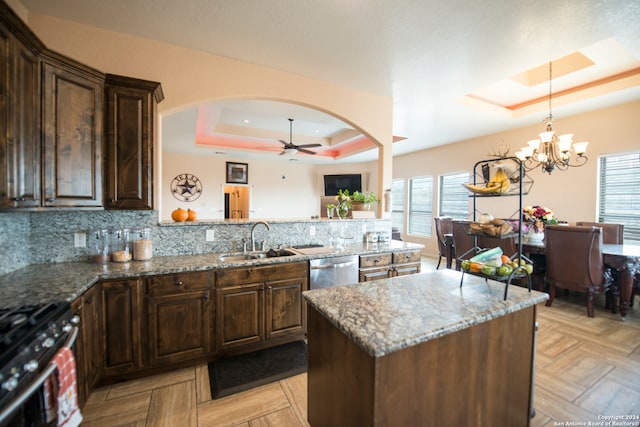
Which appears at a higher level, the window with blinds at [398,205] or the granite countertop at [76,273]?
the window with blinds at [398,205]

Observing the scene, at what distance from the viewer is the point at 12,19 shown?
4.78 feet

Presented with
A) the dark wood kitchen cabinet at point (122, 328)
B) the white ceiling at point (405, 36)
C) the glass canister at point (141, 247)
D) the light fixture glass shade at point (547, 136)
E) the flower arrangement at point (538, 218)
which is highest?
the white ceiling at point (405, 36)

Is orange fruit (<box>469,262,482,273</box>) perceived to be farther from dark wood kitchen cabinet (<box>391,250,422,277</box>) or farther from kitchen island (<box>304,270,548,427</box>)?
dark wood kitchen cabinet (<box>391,250,422,277</box>)

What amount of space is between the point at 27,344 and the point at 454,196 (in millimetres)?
7182

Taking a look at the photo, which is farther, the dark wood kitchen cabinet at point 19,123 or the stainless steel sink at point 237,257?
the stainless steel sink at point 237,257

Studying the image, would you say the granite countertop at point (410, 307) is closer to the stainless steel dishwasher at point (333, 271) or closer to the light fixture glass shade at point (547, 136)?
the stainless steel dishwasher at point (333, 271)

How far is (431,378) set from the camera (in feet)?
3.83

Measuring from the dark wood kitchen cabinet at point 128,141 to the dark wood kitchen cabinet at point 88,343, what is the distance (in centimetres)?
72

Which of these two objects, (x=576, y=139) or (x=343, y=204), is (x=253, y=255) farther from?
(x=576, y=139)

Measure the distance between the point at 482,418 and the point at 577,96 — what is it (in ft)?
15.8

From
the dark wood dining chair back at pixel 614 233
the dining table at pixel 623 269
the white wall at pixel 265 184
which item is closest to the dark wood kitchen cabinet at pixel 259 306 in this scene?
the dining table at pixel 623 269

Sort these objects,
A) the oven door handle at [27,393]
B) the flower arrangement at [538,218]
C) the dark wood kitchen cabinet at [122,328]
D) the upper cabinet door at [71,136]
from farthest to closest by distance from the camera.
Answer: the flower arrangement at [538,218]
the dark wood kitchen cabinet at [122,328]
the upper cabinet door at [71,136]
the oven door handle at [27,393]

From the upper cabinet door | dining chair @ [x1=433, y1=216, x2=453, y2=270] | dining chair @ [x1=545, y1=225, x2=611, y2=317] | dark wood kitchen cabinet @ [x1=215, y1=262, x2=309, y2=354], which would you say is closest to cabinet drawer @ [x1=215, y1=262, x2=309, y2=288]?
dark wood kitchen cabinet @ [x1=215, y1=262, x2=309, y2=354]

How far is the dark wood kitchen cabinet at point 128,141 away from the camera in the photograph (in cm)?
210
